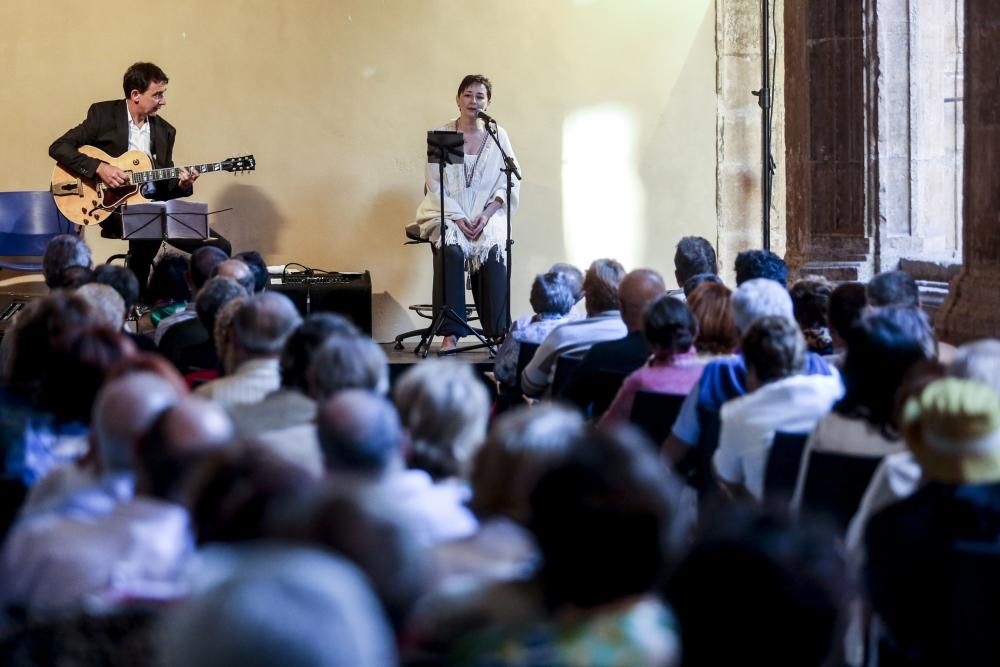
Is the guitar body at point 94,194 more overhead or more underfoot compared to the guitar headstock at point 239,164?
more underfoot

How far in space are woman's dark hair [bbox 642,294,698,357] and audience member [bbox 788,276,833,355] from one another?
39.9 inches

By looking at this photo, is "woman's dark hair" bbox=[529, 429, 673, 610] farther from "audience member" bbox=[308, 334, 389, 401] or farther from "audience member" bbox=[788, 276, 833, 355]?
"audience member" bbox=[788, 276, 833, 355]

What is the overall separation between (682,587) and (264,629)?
0.56 metres

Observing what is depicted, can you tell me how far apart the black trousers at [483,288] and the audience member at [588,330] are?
288 centimetres

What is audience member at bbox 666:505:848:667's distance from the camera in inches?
59.0

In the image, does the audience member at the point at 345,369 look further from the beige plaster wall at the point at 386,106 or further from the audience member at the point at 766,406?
the beige plaster wall at the point at 386,106

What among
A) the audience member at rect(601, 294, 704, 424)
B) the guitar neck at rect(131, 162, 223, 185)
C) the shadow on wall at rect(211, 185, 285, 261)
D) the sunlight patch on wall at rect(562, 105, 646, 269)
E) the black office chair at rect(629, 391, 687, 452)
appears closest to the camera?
the black office chair at rect(629, 391, 687, 452)

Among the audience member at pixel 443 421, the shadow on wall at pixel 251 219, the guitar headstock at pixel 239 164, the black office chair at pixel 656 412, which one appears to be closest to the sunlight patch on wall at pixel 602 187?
the shadow on wall at pixel 251 219

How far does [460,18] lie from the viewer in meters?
9.66

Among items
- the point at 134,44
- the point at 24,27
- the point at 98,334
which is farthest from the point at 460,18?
the point at 98,334

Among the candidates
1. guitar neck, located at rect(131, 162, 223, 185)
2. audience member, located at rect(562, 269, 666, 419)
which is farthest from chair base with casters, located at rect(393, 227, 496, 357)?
audience member, located at rect(562, 269, 666, 419)

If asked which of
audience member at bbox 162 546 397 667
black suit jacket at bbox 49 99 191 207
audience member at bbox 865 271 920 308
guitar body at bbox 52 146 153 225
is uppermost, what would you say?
black suit jacket at bbox 49 99 191 207

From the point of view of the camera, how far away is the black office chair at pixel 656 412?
400 cm

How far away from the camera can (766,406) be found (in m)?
3.49
